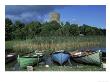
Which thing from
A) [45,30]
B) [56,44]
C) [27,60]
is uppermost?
[45,30]

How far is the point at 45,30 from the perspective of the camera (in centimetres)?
480

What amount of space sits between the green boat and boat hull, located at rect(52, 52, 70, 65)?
125mm

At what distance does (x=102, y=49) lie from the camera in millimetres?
4762

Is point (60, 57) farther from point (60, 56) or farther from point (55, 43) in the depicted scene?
point (55, 43)

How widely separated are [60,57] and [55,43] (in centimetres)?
21

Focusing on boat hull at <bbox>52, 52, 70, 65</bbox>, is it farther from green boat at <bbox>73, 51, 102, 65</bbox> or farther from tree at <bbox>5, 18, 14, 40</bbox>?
tree at <bbox>5, 18, 14, 40</bbox>

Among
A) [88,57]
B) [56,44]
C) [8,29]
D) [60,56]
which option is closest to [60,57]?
[60,56]

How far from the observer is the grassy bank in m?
4.80

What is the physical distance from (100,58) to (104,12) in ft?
2.10

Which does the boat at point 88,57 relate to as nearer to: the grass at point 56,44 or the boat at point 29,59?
the grass at point 56,44
